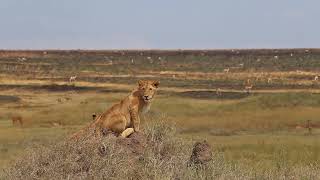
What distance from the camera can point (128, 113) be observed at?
11.8 m

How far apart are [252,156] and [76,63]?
264ft

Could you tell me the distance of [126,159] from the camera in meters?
10.6

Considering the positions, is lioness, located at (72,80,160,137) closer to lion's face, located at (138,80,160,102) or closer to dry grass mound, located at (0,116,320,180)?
lion's face, located at (138,80,160,102)

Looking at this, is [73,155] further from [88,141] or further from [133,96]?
[133,96]

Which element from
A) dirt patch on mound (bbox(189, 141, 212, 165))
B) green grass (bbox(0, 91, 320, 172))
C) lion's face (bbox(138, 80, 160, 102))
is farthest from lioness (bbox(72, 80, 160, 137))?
green grass (bbox(0, 91, 320, 172))

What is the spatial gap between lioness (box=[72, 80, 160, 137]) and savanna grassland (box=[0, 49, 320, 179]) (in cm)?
72

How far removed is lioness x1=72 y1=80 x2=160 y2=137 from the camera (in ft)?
38.1

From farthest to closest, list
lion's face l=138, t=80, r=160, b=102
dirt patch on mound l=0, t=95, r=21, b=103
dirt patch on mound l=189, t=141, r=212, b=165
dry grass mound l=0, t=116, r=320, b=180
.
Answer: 1. dirt patch on mound l=0, t=95, r=21, b=103
2. lion's face l=138, t=80, r=160, b=102
3. dirt patch on mound l=189, t=141, r=212, b=165
4. dry grass mound l=0, t=116, r=320, b=180

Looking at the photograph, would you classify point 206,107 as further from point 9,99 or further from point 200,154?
point 200,154

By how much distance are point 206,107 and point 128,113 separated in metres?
29.1

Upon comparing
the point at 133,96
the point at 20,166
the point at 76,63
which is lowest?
the point at 76,63

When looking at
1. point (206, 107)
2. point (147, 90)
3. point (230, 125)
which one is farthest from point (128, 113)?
point (206, 107)

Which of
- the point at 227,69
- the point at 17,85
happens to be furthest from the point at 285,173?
the point at 227,69

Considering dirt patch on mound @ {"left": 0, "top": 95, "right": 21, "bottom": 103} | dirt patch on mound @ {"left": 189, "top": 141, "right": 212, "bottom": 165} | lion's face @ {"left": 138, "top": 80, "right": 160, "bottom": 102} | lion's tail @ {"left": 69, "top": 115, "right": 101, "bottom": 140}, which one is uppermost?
lion's face @ {"left": 138, "top": 80, "right": 160, "bottom": 102}
